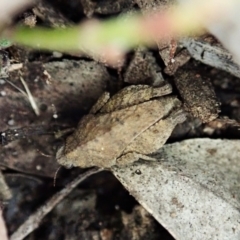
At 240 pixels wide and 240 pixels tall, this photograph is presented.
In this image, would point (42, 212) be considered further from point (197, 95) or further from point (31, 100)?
point (197, 95)

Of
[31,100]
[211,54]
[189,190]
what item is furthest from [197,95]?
[31,100]

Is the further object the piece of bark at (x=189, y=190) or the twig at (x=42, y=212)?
the twig at (x=42, y=212)

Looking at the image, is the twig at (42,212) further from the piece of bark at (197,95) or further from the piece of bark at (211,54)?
the piece of bark at (211,54)

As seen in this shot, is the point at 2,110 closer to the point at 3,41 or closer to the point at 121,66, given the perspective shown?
the point at 3,41

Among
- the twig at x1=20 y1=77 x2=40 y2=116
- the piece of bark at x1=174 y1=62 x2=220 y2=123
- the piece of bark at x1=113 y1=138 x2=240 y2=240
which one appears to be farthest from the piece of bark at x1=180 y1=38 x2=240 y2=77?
the twig at x1=20 y1=77 x2=40 y2=116

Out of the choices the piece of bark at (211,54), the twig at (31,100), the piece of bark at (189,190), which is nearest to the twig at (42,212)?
the piece of bark at (189,190)

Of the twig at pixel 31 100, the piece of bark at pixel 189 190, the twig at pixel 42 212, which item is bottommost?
the piece of bark at pixel 189 190

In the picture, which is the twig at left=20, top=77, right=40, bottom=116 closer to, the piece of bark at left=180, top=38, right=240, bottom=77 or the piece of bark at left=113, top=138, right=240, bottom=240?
the piece of bark at left=113, top=138, right=240, bottom=240
